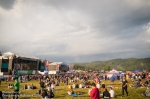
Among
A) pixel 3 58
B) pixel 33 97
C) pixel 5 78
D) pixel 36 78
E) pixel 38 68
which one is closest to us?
pixel 33 97

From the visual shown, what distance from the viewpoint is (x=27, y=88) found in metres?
26.3

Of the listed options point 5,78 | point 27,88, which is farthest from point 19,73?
point 27,88

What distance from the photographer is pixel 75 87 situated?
26.6 m

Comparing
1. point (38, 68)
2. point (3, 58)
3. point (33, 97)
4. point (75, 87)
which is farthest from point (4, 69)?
point (33, 97)

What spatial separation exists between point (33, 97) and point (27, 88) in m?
8.66

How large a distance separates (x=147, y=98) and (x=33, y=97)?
12318mm

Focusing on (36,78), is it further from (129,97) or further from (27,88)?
(129,97)

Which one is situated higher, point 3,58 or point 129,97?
point 3,58

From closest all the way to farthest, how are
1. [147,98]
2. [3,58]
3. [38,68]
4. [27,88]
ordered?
[147,98]
[27,88]
[3,58]
[38,68]

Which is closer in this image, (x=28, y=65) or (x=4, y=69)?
(x=4, y=69)

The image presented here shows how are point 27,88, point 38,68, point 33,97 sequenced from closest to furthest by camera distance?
point 33,97 < point 27,88 < point 38,68

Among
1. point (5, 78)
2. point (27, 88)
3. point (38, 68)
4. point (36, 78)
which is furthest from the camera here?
point (38, 68)

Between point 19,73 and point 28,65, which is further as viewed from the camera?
point 28,65

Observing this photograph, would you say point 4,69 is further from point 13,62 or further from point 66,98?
point 66,98
